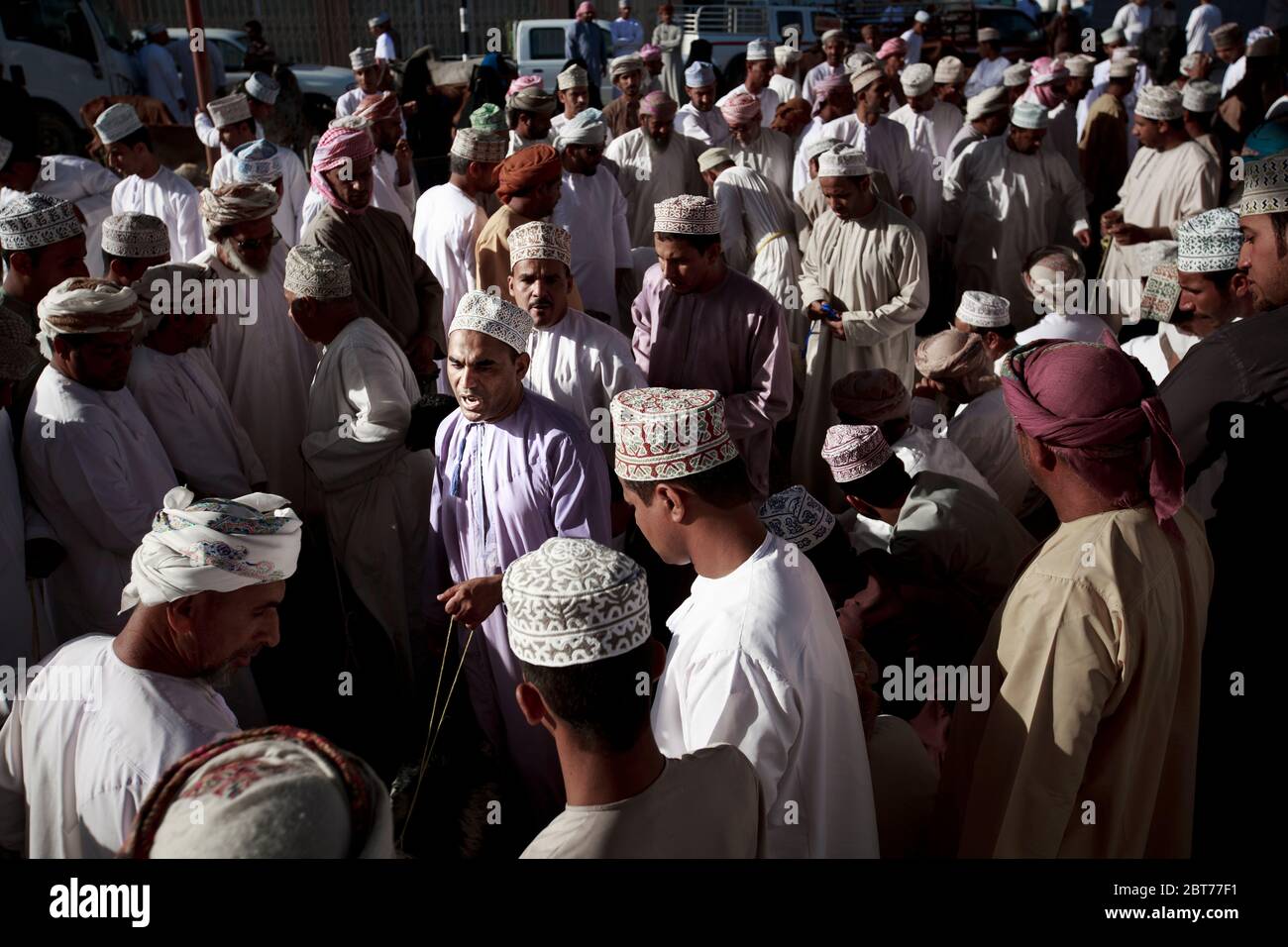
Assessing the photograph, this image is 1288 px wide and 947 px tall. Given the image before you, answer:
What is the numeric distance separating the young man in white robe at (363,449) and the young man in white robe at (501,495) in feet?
1.32

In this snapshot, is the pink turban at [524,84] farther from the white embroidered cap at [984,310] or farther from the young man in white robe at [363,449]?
the young man in white robe at [363,449]

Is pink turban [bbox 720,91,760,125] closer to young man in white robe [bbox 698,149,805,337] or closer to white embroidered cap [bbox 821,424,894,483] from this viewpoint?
young man in white robe [bbox 698,149,805,337]

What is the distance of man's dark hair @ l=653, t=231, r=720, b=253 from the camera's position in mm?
4375

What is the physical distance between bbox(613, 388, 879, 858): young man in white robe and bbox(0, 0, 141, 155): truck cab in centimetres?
1268

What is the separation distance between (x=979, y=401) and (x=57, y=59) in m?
12.6

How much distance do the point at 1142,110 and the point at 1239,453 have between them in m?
5.98

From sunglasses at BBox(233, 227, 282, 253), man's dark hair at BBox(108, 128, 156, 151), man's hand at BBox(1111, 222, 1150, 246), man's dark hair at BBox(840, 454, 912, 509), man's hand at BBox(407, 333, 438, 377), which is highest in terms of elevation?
man's dark hair at BBox(108, 128, 156, 151)

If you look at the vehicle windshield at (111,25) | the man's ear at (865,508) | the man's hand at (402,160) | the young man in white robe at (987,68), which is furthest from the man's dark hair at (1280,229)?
the vehicle windshield at (111,25)

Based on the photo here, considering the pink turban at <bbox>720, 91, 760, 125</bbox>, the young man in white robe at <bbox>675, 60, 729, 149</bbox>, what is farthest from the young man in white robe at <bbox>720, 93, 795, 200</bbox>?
the young man in white robe at <bbox>675, 60, 729, 149</bbox>

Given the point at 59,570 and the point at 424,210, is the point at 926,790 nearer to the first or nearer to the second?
the point at 59,570

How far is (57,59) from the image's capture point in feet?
42.1

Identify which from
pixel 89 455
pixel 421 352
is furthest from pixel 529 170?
pixel 89 455

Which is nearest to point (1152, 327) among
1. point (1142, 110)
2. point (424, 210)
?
point (1142, 110)

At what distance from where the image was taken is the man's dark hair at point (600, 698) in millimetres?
1768
